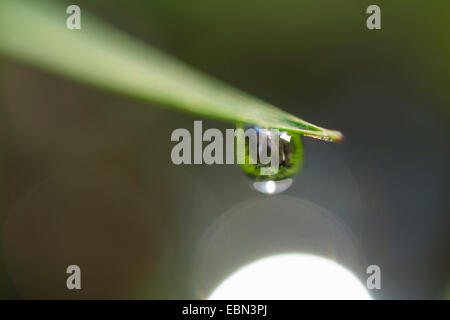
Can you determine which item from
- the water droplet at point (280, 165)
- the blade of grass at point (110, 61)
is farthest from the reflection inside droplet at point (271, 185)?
the blade of grass at point (110, 61)

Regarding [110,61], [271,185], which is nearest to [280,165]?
[271,185]

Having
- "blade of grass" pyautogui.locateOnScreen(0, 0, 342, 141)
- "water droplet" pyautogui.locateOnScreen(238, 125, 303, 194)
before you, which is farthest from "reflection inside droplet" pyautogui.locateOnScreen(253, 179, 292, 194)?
"blade of grass" pyautogui.locateOnScreen(0, 0, 342, 141)

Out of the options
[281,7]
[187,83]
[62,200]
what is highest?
[281,7]

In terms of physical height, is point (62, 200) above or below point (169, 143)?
below

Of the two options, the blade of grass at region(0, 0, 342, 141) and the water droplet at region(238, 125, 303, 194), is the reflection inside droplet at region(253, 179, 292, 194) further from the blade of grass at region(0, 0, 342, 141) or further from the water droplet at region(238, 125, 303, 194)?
the blade of grass at region(0, 0, 342, 141)

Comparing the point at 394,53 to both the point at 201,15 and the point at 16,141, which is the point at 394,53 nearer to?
the point at 201,15

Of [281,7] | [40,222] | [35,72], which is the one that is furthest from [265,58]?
[40,222]
